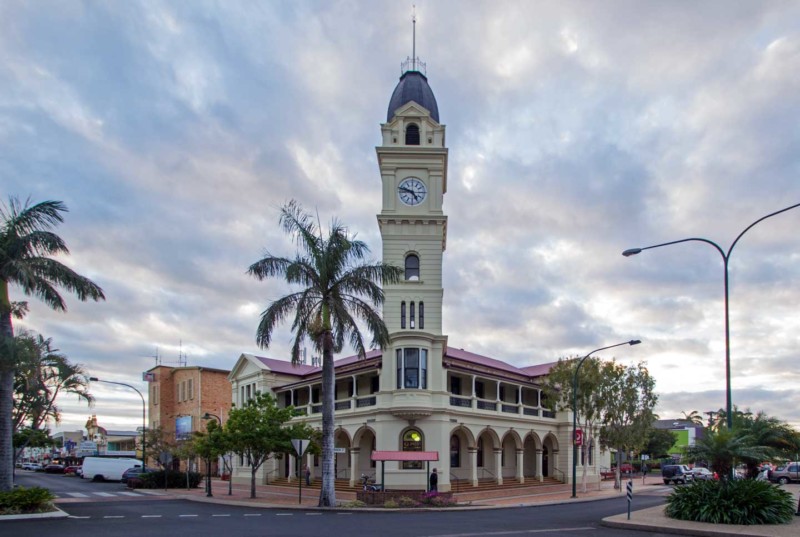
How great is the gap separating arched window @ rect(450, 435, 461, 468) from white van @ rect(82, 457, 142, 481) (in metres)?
32.1

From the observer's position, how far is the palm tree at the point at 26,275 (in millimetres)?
23391

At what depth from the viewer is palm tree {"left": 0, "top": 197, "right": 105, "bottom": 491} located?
76.7 feet

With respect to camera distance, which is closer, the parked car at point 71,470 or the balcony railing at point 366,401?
the balcony railing at point 366,401

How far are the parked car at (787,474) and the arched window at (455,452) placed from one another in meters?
23.9

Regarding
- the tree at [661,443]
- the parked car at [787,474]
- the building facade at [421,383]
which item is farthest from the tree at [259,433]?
the tree at [661,443]

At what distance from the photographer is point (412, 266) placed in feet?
141

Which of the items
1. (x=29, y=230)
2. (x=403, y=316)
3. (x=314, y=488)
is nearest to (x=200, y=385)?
(x=314, y=488)

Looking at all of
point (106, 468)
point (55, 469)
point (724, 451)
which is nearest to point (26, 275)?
point (724, 451)

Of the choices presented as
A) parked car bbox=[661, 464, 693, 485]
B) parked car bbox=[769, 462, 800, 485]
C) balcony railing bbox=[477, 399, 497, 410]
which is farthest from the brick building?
parked car bbox=[769, 462, 800, 485]

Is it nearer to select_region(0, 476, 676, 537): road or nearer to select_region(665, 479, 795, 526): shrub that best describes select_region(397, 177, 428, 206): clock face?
select_region(0, 476, 676, 537): road

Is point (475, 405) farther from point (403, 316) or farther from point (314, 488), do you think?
point (314, 488)

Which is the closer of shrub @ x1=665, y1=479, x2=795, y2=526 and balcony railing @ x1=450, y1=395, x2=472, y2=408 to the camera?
shrub @ x1=665, y1=479, x2=795, y2=526

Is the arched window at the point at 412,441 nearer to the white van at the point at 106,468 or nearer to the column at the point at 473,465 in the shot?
the column at the point at 473,465

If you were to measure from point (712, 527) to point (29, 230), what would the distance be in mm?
23629
